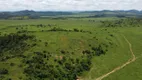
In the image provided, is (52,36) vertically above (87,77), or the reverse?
(52,36)

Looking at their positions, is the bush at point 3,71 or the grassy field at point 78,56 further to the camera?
the grassy field at point 78,56

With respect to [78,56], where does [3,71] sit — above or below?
above

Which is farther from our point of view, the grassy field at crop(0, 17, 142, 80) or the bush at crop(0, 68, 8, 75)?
the grassy field at crop(0, 17, 142, 80)

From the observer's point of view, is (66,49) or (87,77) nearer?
(87,77)

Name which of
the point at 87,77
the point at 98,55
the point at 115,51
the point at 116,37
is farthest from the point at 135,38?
the point at 87,77

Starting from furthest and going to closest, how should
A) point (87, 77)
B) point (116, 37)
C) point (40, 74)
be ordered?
point (116, 37), point (87, 77), point (40, 74)

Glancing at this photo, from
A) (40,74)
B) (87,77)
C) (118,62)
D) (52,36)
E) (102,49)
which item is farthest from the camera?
(52,36)

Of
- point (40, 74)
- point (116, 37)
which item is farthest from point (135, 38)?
point (40, 74)

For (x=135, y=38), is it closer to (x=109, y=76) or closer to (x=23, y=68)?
(x=109, y=76)

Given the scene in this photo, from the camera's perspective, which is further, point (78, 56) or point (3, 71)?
point (78, 56)
